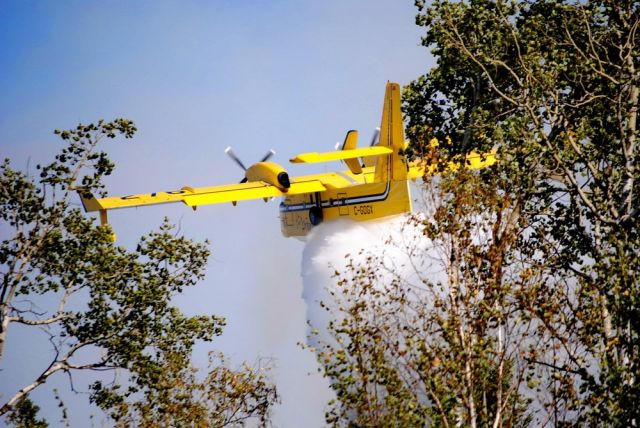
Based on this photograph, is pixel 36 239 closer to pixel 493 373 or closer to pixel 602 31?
pixel 493 373

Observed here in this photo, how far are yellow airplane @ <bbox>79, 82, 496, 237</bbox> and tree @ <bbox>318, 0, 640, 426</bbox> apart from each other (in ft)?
30.2

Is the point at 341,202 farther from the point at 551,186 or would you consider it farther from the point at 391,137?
the point at 551,186

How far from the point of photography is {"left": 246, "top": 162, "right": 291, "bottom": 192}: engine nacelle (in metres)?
35.6

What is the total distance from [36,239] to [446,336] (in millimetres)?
11343

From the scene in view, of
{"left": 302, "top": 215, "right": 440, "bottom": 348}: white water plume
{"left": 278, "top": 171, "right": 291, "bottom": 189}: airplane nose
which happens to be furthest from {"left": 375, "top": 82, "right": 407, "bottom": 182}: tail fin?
{"left": 278, "top": 171, "right": 291, "bottom": 189}: airplane nose

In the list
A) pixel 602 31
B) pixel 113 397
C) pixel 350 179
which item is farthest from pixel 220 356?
pixel 350 179

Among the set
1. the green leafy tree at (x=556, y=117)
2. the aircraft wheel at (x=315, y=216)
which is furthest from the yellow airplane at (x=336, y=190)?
the green leafy tree at (x=556, y=117)

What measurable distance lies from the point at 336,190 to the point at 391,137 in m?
3.29

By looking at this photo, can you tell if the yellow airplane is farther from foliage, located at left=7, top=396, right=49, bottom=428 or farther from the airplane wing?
foliage, located at left=7, top=396, right=49, bottom=428

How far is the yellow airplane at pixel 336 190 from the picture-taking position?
1291 inches

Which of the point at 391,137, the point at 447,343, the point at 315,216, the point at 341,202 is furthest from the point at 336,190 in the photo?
the point at 447,343

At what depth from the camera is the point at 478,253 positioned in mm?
14031

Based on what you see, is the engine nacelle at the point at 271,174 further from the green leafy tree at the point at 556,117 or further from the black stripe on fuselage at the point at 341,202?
the green leafy tree at the point at 556,117

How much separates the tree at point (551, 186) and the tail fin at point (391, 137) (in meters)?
10.3
